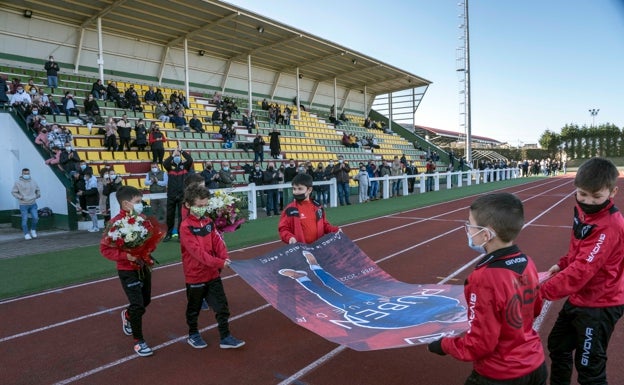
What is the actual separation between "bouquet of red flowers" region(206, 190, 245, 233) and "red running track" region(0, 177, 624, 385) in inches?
48.0

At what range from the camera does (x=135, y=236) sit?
4.05 metres

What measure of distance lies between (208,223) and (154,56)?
24.1 meters

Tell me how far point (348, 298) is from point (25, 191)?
1029 centimetres

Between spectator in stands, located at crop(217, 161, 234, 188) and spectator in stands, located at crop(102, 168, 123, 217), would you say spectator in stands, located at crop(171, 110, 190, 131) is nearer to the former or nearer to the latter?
spectator in stands, located at crop(217, 161, 234, 188)

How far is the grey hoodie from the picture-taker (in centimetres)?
1098

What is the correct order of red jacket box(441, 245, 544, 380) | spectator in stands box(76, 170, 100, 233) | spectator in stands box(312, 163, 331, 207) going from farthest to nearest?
spectator in stands box(312, 163, 331, 207) < spectator in stands box(76, 170, 100, 233) < red jacket box(441, 245, 544, 380)

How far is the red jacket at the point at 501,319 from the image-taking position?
2057mm

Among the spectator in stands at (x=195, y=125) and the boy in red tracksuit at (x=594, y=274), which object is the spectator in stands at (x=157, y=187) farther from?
the boy in red tracksuit at (x=594, y=274)

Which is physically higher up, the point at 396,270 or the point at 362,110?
the point at 362,110

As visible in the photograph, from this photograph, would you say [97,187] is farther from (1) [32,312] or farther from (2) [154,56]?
(2) [154,56]

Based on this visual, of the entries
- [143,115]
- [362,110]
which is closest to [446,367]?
[143,115]

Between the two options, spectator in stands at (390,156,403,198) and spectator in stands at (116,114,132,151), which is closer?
spectator in stands at (116,114,132,151)

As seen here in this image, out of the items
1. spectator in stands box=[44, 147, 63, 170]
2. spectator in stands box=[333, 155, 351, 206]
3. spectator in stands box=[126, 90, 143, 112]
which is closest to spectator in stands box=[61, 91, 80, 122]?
spectator in stands box=[126, 90, 143, 112]

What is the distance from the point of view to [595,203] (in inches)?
107
